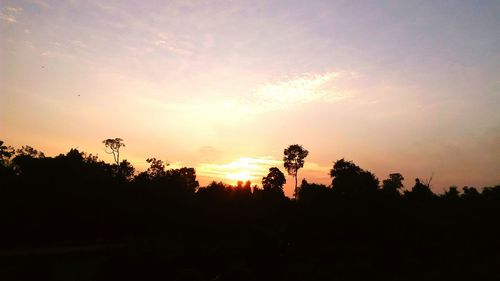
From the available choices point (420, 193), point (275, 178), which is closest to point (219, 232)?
point (420, 193)

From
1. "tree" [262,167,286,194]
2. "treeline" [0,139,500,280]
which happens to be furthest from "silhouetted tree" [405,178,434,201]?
"tree" [262,167,286,194]

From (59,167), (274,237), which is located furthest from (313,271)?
(59,167)

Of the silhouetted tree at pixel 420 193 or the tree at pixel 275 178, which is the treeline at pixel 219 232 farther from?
the tree at pixel 275 178

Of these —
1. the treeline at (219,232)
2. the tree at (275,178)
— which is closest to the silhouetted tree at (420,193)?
the treeline at (219,232)

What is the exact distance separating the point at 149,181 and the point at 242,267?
20.0 m

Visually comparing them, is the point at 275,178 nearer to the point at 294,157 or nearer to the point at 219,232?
the point at 294,157

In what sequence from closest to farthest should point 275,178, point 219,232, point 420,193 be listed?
point 219,232, point 420,193, point 275,178

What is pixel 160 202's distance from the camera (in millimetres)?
35938

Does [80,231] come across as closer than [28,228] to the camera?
No

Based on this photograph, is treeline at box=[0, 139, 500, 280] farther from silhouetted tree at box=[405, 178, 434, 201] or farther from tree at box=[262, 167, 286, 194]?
tree at box=[262, 167, 286, 194]

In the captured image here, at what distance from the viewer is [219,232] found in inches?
1364

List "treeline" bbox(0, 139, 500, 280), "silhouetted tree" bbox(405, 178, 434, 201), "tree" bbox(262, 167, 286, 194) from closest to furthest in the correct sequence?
"treeline" bbox(0, 139, 500, 280) → "silhouetted tree" bbox(405, 178, 434, 201) → "tree" bbox(262, 167, 286, 194)

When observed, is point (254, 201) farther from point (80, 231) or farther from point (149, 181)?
point (80, 231)

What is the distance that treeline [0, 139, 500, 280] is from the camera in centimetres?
2280
